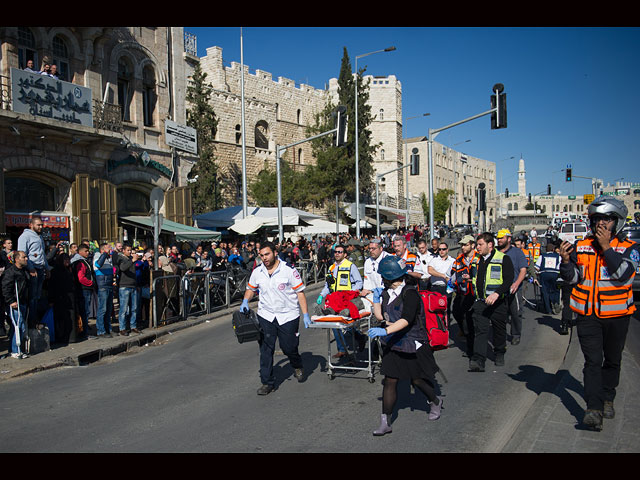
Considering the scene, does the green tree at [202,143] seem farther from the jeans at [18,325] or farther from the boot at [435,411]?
the boot at [435,411]

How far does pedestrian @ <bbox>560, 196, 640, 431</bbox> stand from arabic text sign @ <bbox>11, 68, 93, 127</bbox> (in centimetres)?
1451

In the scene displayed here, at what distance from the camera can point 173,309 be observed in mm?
12234

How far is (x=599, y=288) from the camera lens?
4.80m

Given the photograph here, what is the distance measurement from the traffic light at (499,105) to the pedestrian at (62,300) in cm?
1323

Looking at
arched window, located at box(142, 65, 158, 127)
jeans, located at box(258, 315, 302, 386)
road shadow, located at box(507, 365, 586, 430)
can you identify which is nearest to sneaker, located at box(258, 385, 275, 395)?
jeans, located at box(258, 315, 302, 386)

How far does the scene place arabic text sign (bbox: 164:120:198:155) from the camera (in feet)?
67.0

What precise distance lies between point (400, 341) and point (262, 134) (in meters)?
41.0

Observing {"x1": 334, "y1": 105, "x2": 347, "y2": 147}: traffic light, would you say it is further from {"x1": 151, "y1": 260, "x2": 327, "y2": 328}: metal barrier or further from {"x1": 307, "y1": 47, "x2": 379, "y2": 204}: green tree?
{"x1": 307, "y1": 47, "x2": 379, "y2": 204}: green tree

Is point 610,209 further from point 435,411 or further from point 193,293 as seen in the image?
point 193,293

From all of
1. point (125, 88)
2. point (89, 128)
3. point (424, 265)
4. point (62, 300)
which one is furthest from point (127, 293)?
point (125, 88)

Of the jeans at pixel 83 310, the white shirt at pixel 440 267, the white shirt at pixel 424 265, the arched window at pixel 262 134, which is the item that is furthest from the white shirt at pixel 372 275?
the arched window at pixel 262 134
